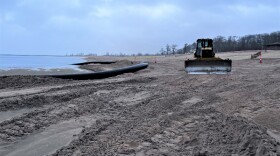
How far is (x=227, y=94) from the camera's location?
474 inches

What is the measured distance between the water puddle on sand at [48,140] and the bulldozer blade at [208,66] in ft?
39.4

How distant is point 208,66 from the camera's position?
19281mm

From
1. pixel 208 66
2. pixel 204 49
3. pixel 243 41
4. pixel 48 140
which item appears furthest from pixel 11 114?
pixel 243 41

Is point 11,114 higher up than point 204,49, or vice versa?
point 204,49

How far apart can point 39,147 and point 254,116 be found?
17.0 ft

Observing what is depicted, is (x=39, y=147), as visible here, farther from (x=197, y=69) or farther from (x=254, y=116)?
(x=197, y=69)

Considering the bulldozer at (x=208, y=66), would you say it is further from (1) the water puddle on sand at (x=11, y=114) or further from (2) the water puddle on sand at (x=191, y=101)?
(1) the water puddle on sand at (x=11, y=114)

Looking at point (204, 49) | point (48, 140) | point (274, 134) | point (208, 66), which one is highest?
point (204, 49)

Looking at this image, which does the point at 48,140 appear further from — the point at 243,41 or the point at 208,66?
the point at 243,41

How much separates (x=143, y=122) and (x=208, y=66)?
484 inches

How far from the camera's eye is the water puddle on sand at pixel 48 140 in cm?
594

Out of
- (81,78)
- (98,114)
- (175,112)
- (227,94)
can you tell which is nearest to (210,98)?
(227,94)

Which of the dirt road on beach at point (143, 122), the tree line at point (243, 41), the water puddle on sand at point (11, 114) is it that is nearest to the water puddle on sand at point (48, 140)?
the dirt road on beach at point (143, 122)

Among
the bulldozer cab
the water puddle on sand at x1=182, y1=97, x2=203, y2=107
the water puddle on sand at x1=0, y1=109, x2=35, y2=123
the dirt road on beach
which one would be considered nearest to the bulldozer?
the bulldozer cab
